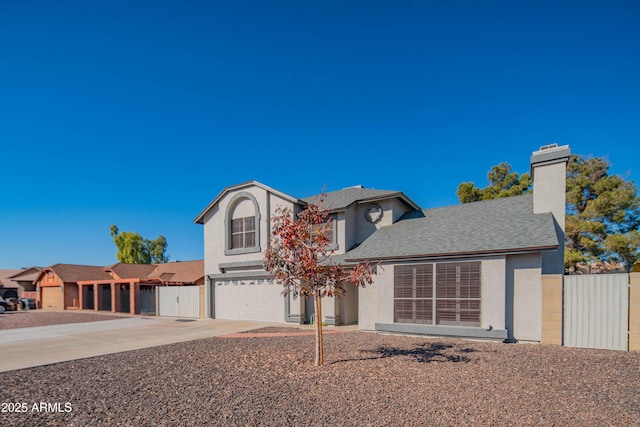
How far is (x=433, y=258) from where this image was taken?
12148mm

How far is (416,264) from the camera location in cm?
1252

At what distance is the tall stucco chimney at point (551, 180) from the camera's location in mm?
12211

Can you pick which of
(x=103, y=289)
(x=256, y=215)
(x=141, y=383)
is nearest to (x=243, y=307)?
(x=256, y=215)

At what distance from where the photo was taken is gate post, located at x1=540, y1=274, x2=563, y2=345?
1020 cm

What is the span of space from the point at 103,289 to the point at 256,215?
2014 cm

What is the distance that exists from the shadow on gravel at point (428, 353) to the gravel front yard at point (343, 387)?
0.03m

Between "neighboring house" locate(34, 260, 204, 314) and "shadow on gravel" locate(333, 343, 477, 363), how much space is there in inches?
742

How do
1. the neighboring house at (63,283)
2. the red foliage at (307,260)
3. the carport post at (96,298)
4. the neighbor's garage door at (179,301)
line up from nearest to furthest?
the red foliage at (307,260)
the neighbor's garage door at (179,301)
the carport post at (96,298)
the neighboring house at (63,283)

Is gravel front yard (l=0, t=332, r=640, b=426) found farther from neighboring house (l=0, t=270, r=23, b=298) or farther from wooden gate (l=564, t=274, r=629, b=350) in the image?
neighboring house (l=0, t=270, r=23, b=298)

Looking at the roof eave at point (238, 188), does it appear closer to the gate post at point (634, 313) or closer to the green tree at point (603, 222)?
the gate post at point (634, 313)

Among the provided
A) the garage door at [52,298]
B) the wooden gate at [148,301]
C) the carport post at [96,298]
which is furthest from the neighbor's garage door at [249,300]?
the garage door at [52,298]

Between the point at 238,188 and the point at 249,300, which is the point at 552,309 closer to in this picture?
the point at 249,300

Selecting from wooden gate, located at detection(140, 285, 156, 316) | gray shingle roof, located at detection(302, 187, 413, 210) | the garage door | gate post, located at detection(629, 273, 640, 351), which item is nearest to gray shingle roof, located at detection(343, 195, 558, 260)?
gray shingle roof, located at detection(302, 187, 413, 210)

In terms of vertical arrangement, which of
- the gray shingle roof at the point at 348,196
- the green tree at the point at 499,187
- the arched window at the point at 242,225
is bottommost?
the arched window at the point at 242,225
